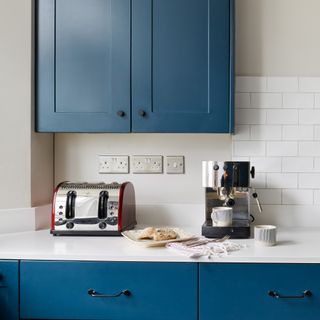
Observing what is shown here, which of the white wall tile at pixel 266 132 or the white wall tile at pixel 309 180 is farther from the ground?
the white wall tile at pixel 266 132

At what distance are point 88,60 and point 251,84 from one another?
0.90m

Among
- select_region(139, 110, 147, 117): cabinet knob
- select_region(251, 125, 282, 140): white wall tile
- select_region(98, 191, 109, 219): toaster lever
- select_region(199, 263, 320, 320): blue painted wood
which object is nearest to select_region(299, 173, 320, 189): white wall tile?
select_region(251, 125, 282, 140): white wall tile

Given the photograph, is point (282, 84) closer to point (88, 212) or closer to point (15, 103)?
point (88, 212)

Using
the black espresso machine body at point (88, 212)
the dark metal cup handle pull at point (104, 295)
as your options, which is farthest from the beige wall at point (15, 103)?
the dark metal cup handle pull at point (104, 295)

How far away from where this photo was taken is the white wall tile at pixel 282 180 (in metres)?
2.19

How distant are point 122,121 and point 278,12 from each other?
1.08 metres

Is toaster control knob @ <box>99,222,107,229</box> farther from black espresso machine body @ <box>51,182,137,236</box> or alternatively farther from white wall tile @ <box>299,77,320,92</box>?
white wall tile @ <box>299,77,320,92</box>

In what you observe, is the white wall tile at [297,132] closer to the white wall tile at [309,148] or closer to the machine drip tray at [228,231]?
the white wall tile at [309,148]

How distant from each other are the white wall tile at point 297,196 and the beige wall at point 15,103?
54.1 inches

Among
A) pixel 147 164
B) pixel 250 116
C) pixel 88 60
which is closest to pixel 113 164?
pixel 147 164

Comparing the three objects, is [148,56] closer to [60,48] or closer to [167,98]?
[167,98]

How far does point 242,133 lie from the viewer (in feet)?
7.23

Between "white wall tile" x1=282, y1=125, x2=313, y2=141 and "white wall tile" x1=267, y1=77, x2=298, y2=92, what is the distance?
0.69ft

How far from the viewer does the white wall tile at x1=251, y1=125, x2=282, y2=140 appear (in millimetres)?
2193
